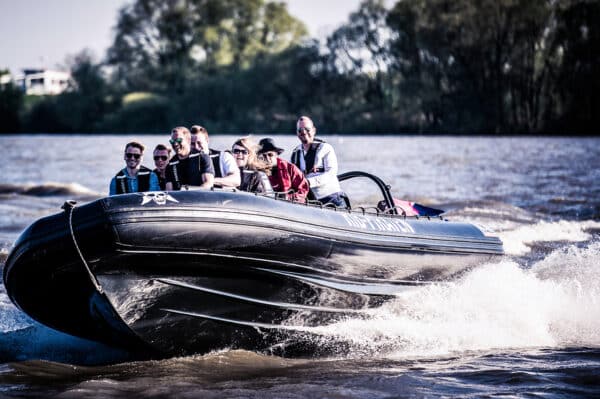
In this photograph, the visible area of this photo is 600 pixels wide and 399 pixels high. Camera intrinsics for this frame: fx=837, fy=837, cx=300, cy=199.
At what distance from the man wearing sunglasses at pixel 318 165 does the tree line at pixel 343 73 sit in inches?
1545

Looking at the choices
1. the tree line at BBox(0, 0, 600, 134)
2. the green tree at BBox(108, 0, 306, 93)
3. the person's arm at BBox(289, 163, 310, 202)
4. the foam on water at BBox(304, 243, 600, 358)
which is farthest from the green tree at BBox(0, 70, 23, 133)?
the foam on water at BBox(304, 243, 600, 358)

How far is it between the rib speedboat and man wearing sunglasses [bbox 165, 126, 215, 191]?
0.74 metres

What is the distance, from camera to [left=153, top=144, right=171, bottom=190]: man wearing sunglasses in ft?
21.1

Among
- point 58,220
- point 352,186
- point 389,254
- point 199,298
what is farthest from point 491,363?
point 352,186

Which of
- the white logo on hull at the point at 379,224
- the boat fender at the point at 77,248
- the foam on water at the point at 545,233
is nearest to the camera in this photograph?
the boat fender at the point at 77,248

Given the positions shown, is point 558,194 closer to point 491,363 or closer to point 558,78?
point 491,363

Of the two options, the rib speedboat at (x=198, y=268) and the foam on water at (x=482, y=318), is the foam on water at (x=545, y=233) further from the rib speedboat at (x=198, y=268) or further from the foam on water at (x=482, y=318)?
the rib speedboat at (x=198, y=268)

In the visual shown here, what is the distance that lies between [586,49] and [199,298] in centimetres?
4180

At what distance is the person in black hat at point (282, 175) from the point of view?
6.56 meters

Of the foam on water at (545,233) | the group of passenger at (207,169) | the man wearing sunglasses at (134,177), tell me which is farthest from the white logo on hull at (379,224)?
the foam on water at (545,233)

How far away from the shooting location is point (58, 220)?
513 cm

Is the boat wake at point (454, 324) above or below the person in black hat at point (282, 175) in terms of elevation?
below

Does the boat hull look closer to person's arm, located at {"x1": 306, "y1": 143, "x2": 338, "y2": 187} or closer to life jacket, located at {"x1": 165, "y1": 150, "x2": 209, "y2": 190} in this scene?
life jacket, located at {"x1": 165, "y1": 150, "x2": 209, "y2": 190}

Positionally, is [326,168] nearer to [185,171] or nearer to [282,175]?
[282,175]
